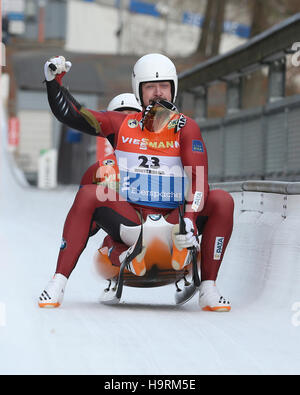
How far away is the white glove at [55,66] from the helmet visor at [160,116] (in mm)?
519

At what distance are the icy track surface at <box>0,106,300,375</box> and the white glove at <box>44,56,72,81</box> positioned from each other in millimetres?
1257

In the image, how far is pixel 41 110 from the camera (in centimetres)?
3722

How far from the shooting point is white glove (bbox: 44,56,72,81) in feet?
16.4

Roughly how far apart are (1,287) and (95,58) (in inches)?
1384

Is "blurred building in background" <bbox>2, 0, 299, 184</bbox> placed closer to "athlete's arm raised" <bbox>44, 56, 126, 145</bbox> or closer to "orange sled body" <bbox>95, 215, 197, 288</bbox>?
"athlete's arm raised" <bbox>44, 56, 126, 145</bbox>

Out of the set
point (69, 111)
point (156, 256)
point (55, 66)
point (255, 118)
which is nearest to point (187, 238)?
point (156, 256)

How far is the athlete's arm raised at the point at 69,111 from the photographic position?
5.02 metres

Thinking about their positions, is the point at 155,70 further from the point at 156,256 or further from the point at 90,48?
the point at 90,48

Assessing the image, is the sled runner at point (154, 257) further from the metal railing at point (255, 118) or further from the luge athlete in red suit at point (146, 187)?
the metal railing at point (255, 118)

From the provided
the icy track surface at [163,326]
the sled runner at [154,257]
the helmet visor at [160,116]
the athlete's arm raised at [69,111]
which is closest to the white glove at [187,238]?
the sled runner at [154,257]

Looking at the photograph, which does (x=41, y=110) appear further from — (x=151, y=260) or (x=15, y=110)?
(x=151, y=260)

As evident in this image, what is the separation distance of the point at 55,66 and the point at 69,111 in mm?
298

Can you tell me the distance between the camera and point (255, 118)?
8.94 metres

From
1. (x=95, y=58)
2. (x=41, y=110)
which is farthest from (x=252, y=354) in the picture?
(x=95, y=58)
